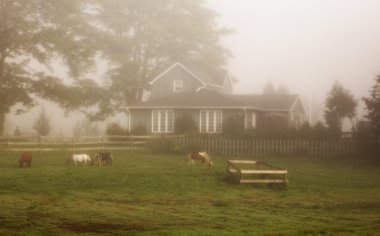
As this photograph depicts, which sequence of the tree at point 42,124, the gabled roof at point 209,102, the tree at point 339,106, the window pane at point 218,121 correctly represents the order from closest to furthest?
the gabled roof at point 209,102, the window pane at point 218,121, the tree at point 339,106, the tree at point 42,124

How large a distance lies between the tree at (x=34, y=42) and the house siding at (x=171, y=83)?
34.8ft

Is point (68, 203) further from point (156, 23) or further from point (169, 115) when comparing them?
point (156, 23)

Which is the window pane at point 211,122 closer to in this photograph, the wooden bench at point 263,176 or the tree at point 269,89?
the wooden bench at point 263,176

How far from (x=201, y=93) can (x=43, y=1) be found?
17443mm

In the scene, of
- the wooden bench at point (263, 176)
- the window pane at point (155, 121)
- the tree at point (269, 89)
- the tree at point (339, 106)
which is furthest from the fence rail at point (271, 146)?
the tree at point (269, 89)

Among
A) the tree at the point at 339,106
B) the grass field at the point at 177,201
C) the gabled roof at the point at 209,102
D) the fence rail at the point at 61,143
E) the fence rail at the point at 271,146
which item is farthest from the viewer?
the tree at the point at 339,106

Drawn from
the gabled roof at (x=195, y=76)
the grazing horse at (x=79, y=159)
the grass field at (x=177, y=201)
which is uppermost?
the gabled roof at (x=195, y=76)

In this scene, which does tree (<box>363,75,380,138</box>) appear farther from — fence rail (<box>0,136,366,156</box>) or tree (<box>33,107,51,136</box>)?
tree (<box>33,107,51,136</box>)

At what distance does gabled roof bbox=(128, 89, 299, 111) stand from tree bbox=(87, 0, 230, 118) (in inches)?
348

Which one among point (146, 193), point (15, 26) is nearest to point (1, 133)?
point (15, 26)

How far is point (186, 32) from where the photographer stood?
6438cm

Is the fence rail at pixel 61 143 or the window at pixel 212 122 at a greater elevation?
the window at pixel 212 122

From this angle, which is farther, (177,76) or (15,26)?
(177,76)

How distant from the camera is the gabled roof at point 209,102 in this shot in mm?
45344
